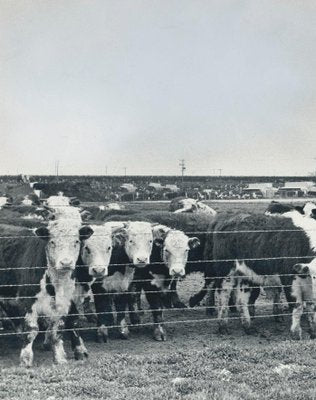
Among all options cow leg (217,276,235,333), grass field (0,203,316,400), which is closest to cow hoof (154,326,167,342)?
grass field (0,203,316,400)

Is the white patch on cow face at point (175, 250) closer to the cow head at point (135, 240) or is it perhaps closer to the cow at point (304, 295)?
the cow head at point (135, 240)

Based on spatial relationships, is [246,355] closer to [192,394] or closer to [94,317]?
[192,394]

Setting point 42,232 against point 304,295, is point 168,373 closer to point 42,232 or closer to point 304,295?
point 42,232

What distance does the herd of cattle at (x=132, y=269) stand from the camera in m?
7.92

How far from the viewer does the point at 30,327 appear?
7727 millimetres

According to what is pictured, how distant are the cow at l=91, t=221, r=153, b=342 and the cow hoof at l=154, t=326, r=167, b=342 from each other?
46cm

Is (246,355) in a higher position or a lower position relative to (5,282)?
lower

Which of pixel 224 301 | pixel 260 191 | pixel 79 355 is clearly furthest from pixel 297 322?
pixel 260 191

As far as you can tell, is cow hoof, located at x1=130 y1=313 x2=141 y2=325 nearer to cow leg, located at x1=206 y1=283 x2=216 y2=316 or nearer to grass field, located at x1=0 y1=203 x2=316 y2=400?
grass field, located at x1=0 y1=203 x2=316 y2=400

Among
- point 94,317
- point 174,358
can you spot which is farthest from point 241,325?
point 174,358

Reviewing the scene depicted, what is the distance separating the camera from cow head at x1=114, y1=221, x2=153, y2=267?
9.54 meters

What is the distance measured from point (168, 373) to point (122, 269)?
10.6 feet

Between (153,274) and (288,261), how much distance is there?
7.13 feet

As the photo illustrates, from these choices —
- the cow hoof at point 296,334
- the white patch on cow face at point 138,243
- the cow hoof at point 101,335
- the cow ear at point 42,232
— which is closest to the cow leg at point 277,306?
the cow hoof at point 296,334
